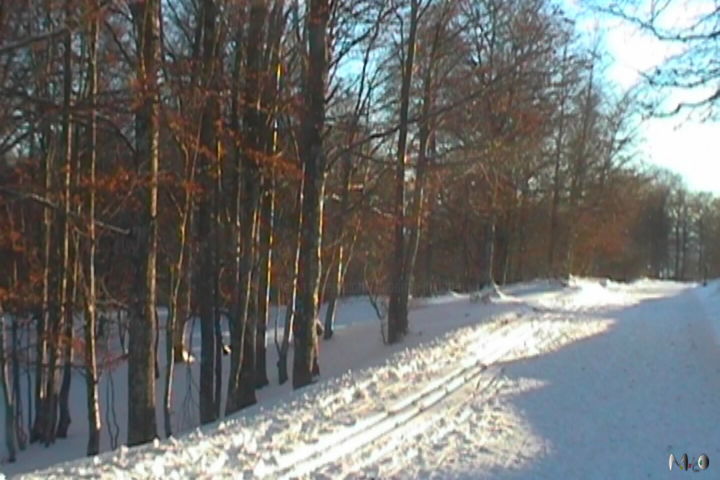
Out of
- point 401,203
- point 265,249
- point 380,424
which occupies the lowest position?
point 380,424

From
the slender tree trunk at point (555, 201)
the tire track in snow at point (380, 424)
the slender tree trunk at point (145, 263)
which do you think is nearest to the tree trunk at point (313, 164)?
the slender tree trunk at point (145, 263)

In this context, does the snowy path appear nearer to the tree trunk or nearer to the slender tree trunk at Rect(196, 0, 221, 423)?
the tree trunk

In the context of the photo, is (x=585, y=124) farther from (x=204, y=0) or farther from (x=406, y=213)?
(x=204, y=0)

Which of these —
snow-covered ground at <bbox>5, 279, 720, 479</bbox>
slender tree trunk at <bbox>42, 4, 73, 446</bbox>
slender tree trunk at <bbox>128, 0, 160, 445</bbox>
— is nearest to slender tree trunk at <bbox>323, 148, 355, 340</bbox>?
slender tree trunk at <bbox>42, 4, 73, 446</bbox>

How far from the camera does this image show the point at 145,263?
12.1m

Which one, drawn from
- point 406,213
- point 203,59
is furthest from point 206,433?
point 406,213

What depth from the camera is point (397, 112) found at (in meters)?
21.2

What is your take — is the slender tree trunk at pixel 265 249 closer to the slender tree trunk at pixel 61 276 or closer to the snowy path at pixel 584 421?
the slender tree trunk at pixel 61 276

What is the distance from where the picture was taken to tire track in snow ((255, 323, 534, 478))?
6963mm

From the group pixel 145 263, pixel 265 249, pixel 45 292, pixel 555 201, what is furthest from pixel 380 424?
pixel 555 201

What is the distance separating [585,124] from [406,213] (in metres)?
21.3

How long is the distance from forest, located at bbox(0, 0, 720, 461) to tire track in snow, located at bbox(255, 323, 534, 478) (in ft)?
12.3

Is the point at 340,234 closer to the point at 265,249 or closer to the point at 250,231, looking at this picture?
the point at 265,249

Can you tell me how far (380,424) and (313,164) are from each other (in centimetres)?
681
